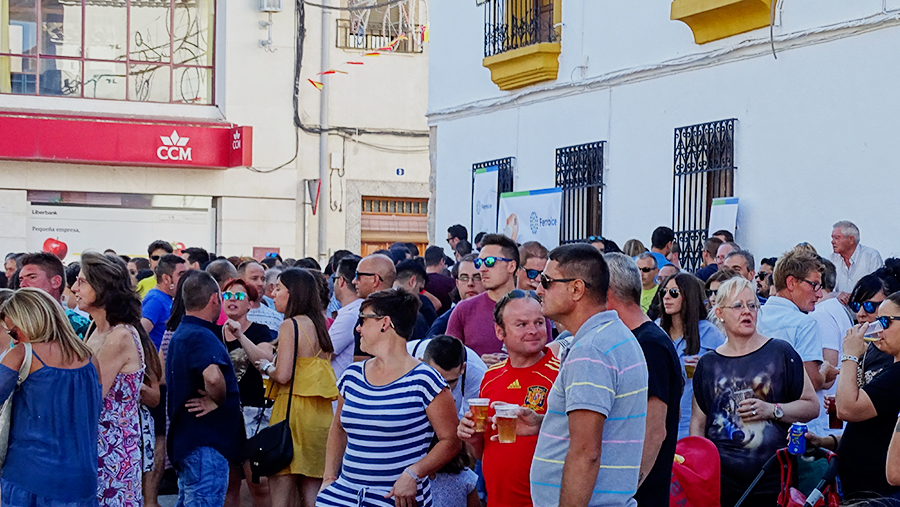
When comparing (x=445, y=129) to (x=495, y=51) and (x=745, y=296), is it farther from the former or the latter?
(x=745, y=296)

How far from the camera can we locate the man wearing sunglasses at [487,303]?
21.5ft

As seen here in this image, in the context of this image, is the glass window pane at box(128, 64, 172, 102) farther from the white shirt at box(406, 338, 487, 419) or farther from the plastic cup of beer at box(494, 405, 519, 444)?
the plastic cup of beer at box(494, 405, 519, 444)

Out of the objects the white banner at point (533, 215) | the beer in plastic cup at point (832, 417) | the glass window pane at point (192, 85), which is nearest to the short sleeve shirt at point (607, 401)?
the beer in plastic cup at point (832, 417)

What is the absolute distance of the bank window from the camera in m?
20.1

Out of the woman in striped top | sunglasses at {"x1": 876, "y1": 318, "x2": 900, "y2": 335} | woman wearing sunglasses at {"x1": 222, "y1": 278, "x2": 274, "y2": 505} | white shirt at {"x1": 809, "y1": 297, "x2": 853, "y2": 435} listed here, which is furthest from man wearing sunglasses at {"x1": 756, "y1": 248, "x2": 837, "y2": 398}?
woman wearing sunglasses at {"x1": 222, "y1": 278, "x2": 274, "y2": 505}

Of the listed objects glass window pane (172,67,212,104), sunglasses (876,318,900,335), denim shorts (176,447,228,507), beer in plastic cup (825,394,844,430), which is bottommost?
denim shorts (176,447,228,507)

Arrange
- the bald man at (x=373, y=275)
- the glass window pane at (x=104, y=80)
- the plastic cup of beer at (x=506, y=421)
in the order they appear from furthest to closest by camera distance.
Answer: the glass window pane at (x=104, y=80) < the bald man at (x=373, y=275) < the plastic cup of beer at (x=506, y=421)

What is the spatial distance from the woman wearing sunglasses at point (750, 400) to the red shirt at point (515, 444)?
1.17m

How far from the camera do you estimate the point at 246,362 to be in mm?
7219

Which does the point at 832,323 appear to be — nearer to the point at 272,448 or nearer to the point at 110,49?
the point at 272,448

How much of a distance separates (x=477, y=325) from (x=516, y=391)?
1843 mm

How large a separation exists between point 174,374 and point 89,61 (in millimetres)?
15502

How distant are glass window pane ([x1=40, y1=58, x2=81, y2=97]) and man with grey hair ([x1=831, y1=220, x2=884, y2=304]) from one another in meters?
15.0

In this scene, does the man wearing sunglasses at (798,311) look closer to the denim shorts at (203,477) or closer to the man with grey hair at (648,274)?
the man with grey hair at (648,274)
